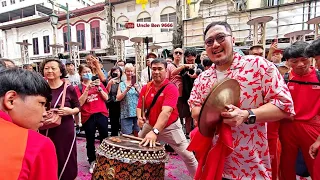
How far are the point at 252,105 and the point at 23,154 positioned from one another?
134cm

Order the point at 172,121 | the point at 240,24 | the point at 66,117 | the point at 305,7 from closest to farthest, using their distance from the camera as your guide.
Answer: the point at 66,117 → the point at 172,121 → the point at 305,7 → the point at 240,24

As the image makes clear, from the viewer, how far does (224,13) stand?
14.3 m

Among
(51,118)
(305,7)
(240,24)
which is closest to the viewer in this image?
(51,118)

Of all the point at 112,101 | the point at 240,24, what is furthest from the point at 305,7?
the point at 112,101

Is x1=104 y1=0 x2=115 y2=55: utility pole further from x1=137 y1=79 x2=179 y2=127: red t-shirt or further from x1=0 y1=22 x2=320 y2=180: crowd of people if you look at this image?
x1=137 y1=79 x2=179 y2=127: red t-shirt

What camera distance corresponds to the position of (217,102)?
1.39m

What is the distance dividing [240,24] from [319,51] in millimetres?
12644

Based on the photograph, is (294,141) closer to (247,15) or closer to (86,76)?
(86,76)

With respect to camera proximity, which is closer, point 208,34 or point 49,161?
point 49,161

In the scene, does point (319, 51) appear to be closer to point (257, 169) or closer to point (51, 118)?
point (257, 169)

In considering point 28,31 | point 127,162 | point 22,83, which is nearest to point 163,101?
point 127,162

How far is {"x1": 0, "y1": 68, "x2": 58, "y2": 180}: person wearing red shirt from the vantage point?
89 centimetres

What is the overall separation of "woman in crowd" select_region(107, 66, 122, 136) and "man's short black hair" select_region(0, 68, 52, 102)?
3.55 meters

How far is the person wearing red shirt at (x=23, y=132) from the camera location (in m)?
0.89
